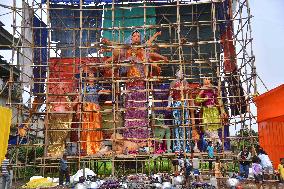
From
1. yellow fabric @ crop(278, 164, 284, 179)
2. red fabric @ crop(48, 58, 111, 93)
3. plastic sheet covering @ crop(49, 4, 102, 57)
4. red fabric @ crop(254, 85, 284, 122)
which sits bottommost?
yellow fabric @ crop(278, 164, 284, 179)

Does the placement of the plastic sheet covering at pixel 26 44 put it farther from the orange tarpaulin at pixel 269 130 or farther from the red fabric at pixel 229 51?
the orange tarpaulin at pixel 269 130

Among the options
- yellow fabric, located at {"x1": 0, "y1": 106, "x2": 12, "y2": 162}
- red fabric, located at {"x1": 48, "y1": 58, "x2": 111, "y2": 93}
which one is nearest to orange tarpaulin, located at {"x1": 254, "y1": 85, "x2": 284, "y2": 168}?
red fabric, located at {"x1": 48, "y1": 58, "x2": 111, "y2": 93}

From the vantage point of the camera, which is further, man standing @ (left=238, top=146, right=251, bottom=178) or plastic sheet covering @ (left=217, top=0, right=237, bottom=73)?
plastic sheet covering @ (left=217, top=0, right=237, bottom=73)

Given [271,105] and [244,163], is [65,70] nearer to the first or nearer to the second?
[244,163]

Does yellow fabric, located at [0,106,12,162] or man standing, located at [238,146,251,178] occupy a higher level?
yellow fabric, located at [0,106,12,162]

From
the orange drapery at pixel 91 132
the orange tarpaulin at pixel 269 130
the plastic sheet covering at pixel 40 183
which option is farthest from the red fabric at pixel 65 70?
the orange tarpaulin at pixel 269 130

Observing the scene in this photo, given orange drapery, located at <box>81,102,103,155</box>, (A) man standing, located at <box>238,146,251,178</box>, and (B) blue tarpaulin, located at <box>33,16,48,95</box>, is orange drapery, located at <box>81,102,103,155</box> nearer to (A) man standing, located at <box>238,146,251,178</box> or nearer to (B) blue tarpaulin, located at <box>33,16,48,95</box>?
(B) blue tarpaulin, located at <box>33,16,48,95</box>

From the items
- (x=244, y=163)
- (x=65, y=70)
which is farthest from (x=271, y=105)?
(x=65, y=70)

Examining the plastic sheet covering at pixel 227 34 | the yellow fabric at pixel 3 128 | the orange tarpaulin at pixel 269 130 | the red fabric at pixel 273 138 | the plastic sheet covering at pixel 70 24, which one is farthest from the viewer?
the plastic sheet covering at pixel 70 24

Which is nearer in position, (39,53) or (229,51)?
(229,51)

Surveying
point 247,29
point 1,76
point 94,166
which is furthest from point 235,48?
point 1,76

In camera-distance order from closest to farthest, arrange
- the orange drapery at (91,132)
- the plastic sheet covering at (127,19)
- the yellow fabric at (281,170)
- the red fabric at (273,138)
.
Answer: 1. the yellow fabric at (281,170)
2. the red fabric at (273,138)
3. the orange drapery at (91,132)
4. the plastic sheet covering at (127,19)

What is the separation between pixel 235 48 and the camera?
51.9 feet

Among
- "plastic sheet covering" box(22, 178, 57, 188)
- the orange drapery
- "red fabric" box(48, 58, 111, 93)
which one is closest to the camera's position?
"plastic sheet covering" box(22, 178, 57, 188)
